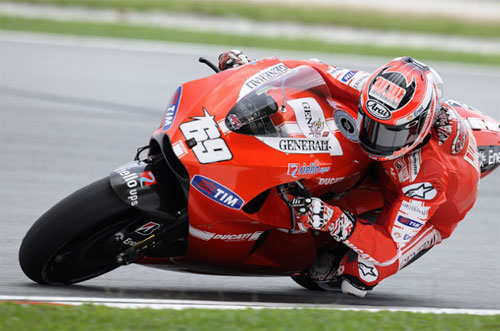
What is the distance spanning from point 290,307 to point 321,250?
605 mm

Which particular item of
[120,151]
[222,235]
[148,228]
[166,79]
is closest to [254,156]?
[222,235]

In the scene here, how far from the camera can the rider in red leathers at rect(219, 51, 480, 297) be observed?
160 inches

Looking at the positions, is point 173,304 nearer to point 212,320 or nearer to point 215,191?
point 212,320

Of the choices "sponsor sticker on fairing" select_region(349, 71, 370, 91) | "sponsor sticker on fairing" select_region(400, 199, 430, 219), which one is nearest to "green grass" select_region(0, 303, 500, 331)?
"sponsor sticker on fairing" select_region(400, 199, 430, 219)

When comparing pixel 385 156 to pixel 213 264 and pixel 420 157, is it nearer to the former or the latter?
pixel 420 157

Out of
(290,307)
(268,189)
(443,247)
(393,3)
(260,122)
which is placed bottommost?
(393,3)

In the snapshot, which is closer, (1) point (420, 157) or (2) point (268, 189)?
(2) point (268, 189)

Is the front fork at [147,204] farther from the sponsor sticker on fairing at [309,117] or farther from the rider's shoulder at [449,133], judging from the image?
the rider's shoulder at [449,133]

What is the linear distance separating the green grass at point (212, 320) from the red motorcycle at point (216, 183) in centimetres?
39

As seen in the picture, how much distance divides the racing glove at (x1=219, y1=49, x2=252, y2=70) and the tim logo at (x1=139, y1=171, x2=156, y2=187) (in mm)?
912

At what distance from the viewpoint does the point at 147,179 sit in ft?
13.0

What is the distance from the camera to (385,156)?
4094 millimetres

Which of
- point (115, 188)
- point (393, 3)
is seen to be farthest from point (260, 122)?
point (393, 3)

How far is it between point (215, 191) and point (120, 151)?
12.9 feet
